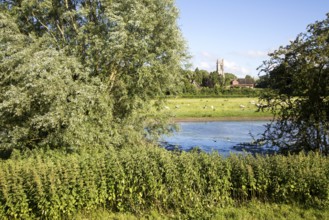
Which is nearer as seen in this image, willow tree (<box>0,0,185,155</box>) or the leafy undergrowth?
the leafy undergrowth

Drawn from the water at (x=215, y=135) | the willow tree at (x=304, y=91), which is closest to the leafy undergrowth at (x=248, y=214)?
the willow tree at (x=304, y=91)

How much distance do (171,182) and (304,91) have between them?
8.63 metres

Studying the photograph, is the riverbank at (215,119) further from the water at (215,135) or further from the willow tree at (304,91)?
the willow tree at (304,91)

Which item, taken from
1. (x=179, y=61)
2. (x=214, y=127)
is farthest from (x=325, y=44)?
(x=214, y=127)

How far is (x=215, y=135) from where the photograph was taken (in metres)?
34.1

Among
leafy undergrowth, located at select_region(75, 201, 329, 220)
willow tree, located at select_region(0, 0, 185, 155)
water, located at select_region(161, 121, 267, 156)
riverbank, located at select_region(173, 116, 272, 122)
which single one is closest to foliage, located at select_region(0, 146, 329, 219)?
leafy undergrowth, located at select_region(75, 201, 329, 220)

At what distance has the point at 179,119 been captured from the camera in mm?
47188

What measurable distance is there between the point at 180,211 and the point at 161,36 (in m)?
13.8

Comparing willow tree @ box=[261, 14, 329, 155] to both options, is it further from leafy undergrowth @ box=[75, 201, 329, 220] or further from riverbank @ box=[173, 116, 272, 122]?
riverbank @ box=[173, 116, 272, 122]

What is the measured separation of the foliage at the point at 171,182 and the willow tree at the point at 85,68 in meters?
6.25

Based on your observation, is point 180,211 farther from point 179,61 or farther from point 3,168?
point 179,61

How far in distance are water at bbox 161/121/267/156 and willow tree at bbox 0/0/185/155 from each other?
5.18 metres

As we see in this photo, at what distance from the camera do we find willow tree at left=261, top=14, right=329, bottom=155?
14.8m

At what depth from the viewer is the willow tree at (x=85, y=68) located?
650 inches
